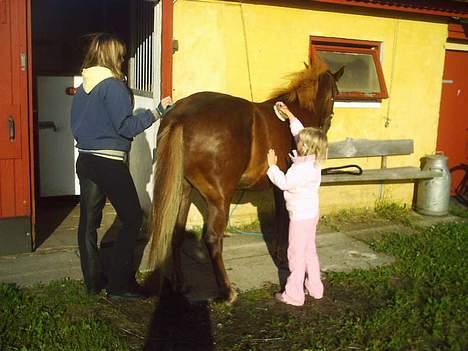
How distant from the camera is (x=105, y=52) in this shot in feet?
12.0

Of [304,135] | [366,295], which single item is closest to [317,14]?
[304,135]

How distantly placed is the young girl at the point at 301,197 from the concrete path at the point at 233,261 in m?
0.58

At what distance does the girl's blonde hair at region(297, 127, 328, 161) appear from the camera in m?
3.88

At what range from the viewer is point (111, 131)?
145 inches

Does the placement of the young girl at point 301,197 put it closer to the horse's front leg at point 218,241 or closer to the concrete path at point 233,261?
the horse's front leg at point 218,241

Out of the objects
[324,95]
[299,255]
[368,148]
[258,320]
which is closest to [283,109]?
[324,95]

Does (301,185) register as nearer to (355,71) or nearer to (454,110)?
(355,71)

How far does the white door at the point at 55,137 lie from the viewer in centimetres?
688

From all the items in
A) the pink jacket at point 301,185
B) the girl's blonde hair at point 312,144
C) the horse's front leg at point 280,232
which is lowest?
the horse's front leg at point 280,232

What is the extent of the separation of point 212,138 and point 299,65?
9.16ft

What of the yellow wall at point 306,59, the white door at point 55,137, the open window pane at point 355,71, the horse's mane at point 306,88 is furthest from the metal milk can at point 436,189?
the white door at point 55,137

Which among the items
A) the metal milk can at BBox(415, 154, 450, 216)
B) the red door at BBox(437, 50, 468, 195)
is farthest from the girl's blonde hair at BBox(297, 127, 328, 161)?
the red door at BBox(437, 50, 468, 195)

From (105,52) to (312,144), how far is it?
5.75 ft

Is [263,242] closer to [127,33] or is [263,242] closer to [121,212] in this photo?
[121,212]
